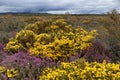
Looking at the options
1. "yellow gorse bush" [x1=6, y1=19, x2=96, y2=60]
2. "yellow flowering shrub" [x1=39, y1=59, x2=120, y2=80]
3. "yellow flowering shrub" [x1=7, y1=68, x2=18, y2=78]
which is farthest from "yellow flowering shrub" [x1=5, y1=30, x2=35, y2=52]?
"yellow flowering shrub" [x1=39, y1=59, x2=120, y2=80]

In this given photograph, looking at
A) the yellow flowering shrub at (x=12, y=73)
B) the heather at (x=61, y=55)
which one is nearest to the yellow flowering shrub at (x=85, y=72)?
the heather at (x=61, y=55)

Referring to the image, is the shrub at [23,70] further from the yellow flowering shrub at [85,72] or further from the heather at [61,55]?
the yellow flowering shrub at [85,72]

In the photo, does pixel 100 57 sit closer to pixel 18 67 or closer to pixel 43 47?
pixel 43 47

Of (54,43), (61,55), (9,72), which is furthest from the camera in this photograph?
(54,43)

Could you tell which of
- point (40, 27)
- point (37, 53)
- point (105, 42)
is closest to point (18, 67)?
point (37, 53)

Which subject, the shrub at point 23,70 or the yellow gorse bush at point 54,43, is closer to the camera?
the shrub at point 23,70

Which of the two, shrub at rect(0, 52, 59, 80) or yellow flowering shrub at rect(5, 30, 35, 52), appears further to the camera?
yellow flowering shrub at rect(5, 30, 35, 52)

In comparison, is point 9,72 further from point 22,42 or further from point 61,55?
point 22,42

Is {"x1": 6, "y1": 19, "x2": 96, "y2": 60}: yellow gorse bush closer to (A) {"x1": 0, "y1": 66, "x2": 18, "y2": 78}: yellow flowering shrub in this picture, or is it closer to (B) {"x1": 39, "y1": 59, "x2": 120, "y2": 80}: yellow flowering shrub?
(A) {"x1": 0, "y1": 66, "x2": 18, "y2": 78}: yellow flowering shrub

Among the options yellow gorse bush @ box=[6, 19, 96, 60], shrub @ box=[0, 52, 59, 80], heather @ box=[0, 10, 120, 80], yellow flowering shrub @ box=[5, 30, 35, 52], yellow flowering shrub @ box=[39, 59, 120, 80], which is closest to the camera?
yellow flowering shrub @ box=[39, 59, 120, 80]

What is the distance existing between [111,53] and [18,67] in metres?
3.66

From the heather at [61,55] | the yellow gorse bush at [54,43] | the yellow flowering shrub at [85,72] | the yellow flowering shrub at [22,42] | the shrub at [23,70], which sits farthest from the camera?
the yellow flowering shrub at [22,42]

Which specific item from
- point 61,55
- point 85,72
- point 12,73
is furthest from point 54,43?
point 85,72

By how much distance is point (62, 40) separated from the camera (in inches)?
422
